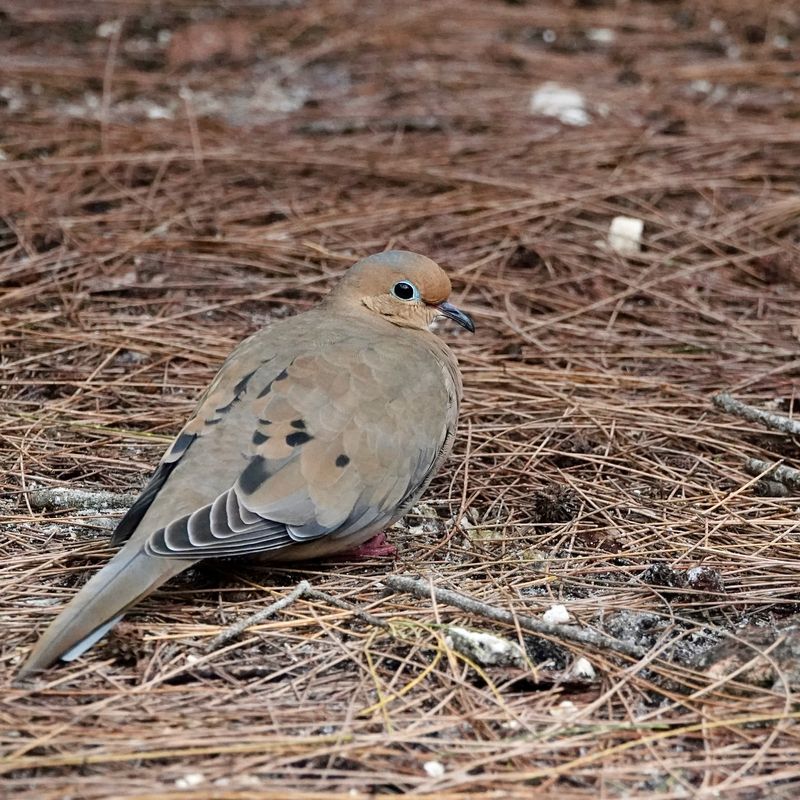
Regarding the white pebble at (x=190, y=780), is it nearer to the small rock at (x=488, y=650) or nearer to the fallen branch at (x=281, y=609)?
the fallen branch at (x=281, y=609)

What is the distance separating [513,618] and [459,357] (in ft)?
6.17

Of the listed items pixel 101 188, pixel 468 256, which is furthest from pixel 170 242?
pixel 468 256

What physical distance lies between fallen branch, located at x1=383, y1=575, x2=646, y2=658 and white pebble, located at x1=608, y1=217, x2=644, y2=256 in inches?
112

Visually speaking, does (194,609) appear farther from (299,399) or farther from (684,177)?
(684,177)

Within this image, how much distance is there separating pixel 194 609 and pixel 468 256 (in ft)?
9.25

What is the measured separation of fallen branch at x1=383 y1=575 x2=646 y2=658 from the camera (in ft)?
9.45

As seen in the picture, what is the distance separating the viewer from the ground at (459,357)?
8.45ft

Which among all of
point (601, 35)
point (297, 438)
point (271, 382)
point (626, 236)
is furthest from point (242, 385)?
point (601, 35)

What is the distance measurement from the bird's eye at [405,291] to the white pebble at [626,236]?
5.82 ft

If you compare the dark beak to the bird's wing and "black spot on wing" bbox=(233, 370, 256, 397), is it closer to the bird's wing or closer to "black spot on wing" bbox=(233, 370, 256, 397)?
the bird's wing

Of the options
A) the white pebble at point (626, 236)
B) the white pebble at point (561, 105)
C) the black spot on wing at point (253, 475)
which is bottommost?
the white pebble at point (626, 236)

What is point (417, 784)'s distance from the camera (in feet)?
7.88

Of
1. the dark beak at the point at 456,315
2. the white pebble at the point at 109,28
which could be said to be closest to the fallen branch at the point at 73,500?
the dark beak at the point at 456,315

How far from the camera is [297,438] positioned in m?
3.25
